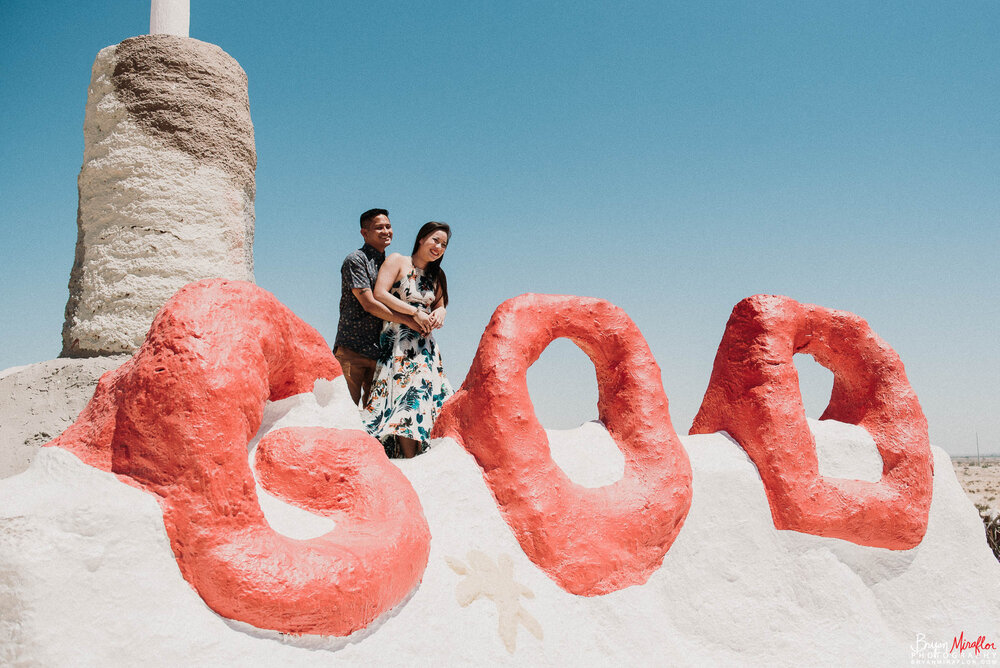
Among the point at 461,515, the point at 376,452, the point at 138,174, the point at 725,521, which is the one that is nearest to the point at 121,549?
the point at 376,452

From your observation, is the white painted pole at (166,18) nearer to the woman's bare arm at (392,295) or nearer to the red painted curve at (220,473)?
the woman's bare arm at (392,295)

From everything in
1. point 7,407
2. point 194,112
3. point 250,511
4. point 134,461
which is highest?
point 194,112

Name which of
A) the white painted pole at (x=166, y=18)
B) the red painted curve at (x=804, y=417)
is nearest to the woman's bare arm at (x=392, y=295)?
the red painted curve at (x=804, y=417)

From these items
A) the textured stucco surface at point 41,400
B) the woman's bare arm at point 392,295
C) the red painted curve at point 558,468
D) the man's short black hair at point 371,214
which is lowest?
the textured stucco surface at point 41,400

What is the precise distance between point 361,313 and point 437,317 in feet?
1.88

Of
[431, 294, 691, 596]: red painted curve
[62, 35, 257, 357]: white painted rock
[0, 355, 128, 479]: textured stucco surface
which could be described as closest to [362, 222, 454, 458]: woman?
[431, 294, 691, 596]: red painted curve

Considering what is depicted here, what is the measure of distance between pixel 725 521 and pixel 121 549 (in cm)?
295

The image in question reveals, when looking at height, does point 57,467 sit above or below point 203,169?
below

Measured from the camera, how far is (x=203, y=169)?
560 centimetres

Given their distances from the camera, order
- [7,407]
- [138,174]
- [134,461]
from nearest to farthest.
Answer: [134,461]
[7,407]
[138,174]

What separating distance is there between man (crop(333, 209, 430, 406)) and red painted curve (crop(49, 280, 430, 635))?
1483 millimetres

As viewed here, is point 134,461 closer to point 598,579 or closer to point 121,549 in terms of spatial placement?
point 121,549

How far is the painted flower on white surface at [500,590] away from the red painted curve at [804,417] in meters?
1.68

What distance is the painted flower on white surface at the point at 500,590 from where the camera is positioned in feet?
9.71
